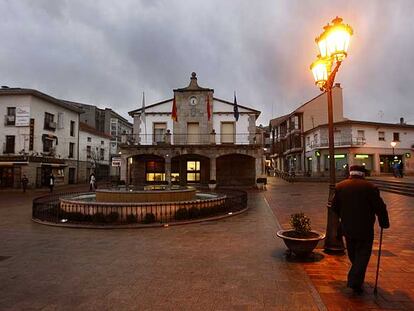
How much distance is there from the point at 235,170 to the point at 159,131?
27.1 ft

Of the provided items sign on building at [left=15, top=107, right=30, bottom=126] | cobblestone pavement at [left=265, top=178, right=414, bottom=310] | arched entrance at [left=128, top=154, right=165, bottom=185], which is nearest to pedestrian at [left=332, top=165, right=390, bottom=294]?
cobblestone pavement at [left=265, top=178, right=414, bottom=310]

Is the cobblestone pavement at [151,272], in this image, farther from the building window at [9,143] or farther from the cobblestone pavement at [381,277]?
the building window at [9,143]

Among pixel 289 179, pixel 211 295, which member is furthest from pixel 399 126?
pixel 211 295

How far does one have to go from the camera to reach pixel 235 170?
92.4 feet

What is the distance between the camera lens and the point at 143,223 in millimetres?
9680

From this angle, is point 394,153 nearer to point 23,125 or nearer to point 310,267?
point 310,267

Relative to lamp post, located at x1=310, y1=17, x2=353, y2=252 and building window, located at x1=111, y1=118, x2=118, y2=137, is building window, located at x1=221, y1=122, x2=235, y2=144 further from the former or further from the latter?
building window, located at x1=111, y1=118, x2=118, y2=137

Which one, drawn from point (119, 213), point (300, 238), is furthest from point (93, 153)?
point (300, 238)

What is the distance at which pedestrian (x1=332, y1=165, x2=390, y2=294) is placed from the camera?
4.27 meters

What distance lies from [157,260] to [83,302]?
2001 mm

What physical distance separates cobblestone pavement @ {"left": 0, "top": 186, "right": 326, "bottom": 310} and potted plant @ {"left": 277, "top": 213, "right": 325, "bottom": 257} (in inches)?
13.6

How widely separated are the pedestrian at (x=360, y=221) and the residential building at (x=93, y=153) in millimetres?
37760

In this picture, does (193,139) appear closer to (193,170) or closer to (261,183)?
(193,170)

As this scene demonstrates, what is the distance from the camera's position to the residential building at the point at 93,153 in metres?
38.0
